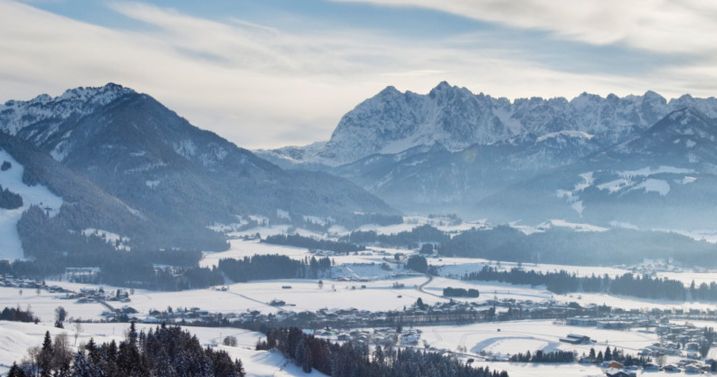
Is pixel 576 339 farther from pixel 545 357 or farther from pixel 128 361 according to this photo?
pixel 128 361

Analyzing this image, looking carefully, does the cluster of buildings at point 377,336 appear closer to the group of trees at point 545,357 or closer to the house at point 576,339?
the group of trees at point 545,357

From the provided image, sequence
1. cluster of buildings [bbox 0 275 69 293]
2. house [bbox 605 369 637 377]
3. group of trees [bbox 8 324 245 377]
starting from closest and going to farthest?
1. group of trees [bbox 8 324 245 377]
2. house [bbox 605 369 637 377]
3. cluster of buildings [bbox 0 275 69 293]

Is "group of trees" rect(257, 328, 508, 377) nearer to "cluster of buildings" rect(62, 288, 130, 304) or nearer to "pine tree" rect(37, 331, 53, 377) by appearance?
"pine tree" rect(37, 331, 53, 377)

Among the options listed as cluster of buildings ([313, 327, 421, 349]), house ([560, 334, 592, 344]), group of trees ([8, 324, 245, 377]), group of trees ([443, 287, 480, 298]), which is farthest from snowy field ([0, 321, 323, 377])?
group of trees ([443, 287, 480, 298])

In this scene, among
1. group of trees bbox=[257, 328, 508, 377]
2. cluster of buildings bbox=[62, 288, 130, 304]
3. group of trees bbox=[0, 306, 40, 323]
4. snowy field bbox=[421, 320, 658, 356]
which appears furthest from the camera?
cluster of buildings bbox=[62, 288, 130, 304]

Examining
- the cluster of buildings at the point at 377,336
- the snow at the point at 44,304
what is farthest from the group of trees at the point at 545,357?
the snow at the point at 44,304

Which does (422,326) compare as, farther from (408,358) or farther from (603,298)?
(603,298)
